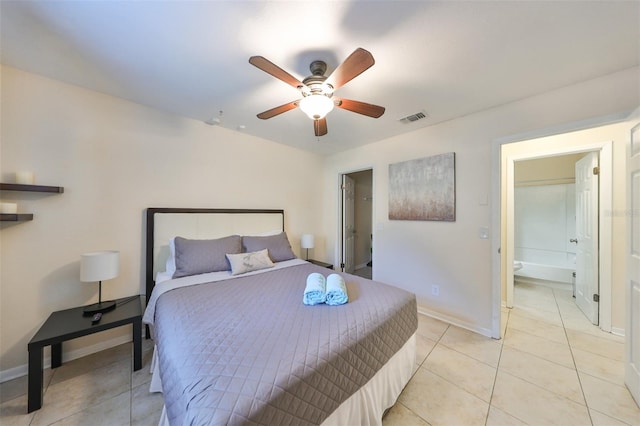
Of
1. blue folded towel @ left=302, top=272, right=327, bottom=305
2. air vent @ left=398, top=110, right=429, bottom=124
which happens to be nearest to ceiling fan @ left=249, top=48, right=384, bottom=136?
air vent @ left=398, top=110, right=429, bottom=124

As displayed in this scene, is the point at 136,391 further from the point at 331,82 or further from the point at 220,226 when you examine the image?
the point at 331,82

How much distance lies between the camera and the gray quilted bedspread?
82 cm

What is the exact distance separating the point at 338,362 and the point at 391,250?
94.3 inches

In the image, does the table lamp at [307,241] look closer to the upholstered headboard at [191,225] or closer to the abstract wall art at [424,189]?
the upholstered headboard at [191,225]

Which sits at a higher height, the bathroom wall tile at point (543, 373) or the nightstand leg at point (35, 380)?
the nightstand leg at point (35, 380)

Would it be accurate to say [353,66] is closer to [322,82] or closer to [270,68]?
[322,82]

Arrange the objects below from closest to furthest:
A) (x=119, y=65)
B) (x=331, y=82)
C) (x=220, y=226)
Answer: (x=331, y=82), (x=119, y=65), (x=220, y=226)

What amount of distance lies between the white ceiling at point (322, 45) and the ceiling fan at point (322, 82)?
0.67ft

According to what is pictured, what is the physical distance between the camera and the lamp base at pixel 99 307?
1865 mm

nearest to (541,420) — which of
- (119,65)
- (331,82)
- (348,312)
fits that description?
(348,312)

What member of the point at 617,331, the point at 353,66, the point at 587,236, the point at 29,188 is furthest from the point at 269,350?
the point at 587,236

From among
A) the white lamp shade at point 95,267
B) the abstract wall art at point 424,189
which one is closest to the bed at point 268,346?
the white lamp shade at point 95,267

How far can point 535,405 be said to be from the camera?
4.89ft

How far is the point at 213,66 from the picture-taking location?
172cm
